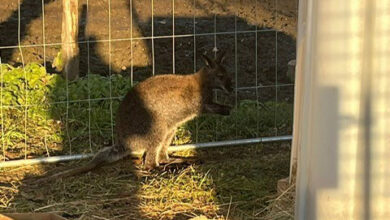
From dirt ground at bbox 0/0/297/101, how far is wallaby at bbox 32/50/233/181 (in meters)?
1.18

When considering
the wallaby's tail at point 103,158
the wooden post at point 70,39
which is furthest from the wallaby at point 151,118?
the wooden post at point 70,39

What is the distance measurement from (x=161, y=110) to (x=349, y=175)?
3.41 meters

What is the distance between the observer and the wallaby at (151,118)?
595cm

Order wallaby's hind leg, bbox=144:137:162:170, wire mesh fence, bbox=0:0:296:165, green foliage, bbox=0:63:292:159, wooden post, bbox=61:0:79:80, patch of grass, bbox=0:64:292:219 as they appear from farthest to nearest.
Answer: wooden post, bbox=61:0:79:80, wire mesh fence, bbox=0:0:296:165, green foliage, bbox=0:63:292:159, wallaby's hind leg, bbox=144:137:162:170, patch of grass, bbox=0:64:292:219

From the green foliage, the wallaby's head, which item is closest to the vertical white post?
the wallaby's head

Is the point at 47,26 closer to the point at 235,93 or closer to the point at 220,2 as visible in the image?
the point at 220,2

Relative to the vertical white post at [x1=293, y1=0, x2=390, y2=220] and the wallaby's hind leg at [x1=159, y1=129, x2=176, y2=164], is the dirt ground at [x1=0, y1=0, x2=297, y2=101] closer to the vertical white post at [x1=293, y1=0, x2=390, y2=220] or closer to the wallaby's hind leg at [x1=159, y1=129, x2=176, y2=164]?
the wallaby's hind leg at [x1=159, y1=129, x2=176, y2=164]

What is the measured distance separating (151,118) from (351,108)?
3.42 meters

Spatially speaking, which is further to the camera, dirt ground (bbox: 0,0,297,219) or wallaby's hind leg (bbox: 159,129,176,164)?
wallaby's hind leg (bbox: 159,129,176,164)

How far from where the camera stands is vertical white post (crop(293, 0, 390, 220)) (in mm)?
2650

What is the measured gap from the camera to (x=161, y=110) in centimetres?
605

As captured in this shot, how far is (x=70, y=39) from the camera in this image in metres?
6.94

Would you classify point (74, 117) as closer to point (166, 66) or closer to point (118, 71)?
point (118, 71)

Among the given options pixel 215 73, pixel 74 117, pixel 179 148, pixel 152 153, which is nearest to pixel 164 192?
pixel 152 153
